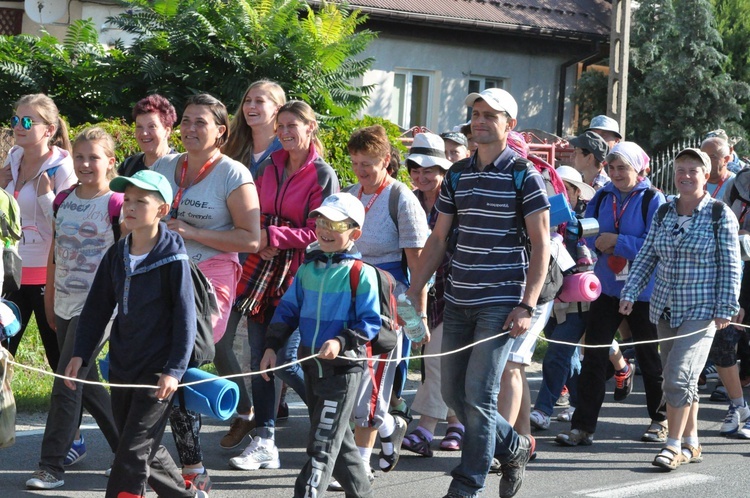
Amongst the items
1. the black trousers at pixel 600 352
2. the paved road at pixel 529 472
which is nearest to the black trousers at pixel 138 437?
the paved road at pixel 529 472

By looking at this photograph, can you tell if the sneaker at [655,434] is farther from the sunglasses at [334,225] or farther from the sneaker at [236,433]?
the sunglasses at [334,225]

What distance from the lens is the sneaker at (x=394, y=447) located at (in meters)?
6.39

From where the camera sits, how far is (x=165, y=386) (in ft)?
15.7

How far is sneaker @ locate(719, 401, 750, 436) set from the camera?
25.6ft

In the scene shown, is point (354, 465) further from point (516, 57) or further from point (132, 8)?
point (516, 57)

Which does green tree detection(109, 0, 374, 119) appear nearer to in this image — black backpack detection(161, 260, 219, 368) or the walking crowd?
the walking crowd

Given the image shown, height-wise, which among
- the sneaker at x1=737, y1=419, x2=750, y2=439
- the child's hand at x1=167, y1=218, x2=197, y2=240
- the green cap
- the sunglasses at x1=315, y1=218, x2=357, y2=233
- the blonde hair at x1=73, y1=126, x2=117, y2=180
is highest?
the blonde hair at x1=73, y1=126, x2=117, y2=180

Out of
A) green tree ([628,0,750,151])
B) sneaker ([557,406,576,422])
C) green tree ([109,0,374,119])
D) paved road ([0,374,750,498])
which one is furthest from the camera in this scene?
green tree ([628,0,750,151])

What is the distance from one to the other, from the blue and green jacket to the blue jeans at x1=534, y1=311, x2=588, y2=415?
106 inches

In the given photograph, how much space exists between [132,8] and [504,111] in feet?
28.5

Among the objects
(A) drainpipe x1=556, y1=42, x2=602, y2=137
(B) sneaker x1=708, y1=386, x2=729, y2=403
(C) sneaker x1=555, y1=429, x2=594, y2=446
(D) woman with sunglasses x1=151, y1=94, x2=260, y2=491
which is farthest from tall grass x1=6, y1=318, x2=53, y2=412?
(A) drainpipe x1=556, y1=42, x2=602, y2=137

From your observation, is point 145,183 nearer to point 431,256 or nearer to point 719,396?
point 431,256

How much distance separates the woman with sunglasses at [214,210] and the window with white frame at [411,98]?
14514 mm

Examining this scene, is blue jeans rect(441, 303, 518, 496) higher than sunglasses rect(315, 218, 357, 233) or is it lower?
lower
